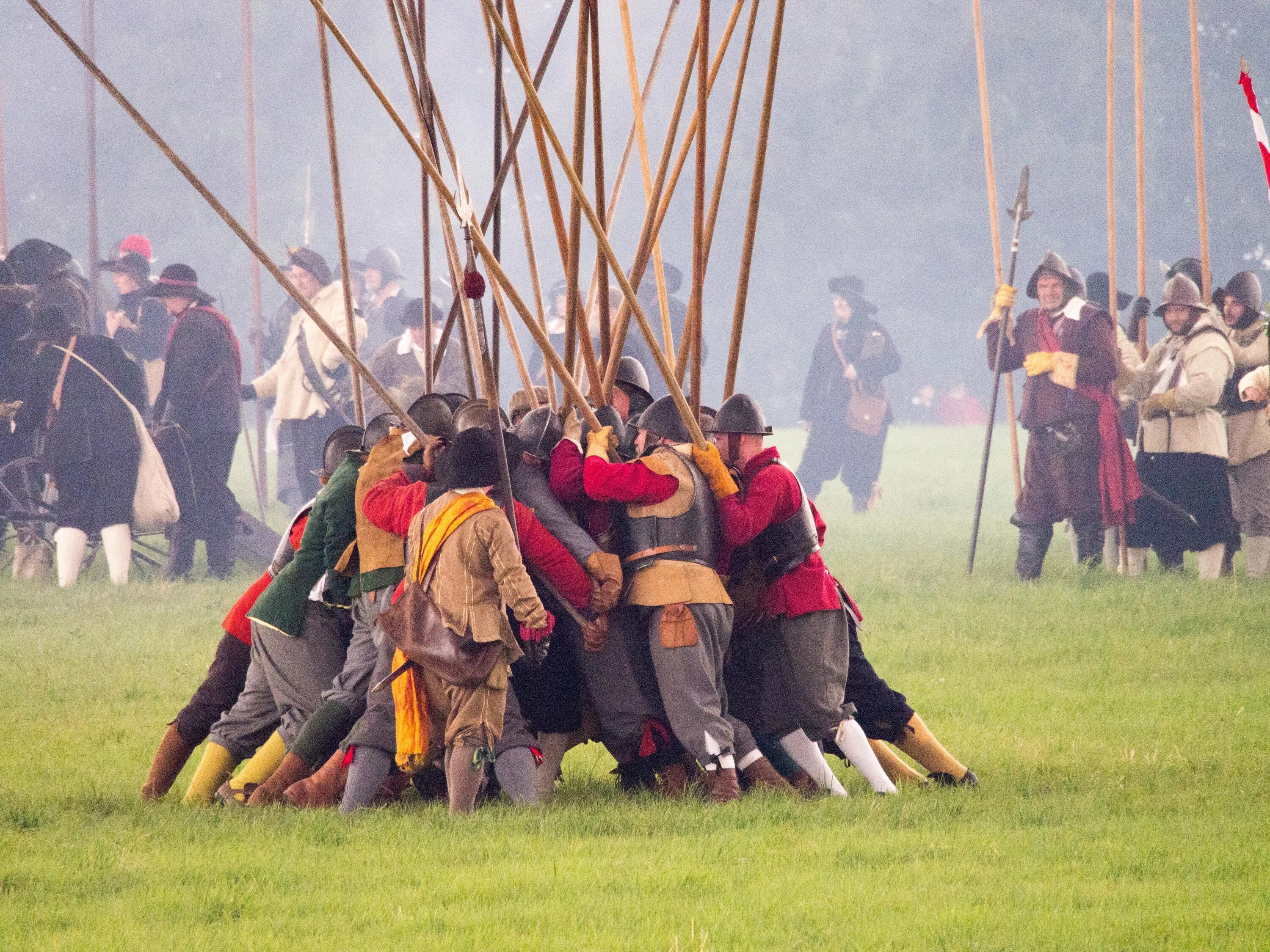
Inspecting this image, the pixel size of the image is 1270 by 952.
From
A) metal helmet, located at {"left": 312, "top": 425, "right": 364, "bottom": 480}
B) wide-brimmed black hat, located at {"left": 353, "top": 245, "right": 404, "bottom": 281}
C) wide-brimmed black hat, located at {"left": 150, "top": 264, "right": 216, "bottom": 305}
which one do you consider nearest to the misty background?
wide-brimmed black hat, located at {"left": 353, "top": 245, "right": 404, "bottom": 281}

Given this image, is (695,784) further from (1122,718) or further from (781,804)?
(1122,718)

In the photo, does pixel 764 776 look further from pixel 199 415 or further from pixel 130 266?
pixel 130 266

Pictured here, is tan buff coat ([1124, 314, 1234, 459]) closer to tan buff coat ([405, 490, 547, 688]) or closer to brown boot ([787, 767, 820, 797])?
brown boot ([787, 767, 820, 797])

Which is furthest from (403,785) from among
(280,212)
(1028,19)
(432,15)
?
(1028,19)

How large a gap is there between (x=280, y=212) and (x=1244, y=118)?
761 inches

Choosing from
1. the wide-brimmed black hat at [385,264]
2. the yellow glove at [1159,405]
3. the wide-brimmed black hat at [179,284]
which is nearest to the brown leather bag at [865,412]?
the wide-brimmed black hat at [385,264]

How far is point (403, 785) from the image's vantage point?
5516mm

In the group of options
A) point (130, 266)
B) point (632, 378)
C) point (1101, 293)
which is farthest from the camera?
point (130, 266)

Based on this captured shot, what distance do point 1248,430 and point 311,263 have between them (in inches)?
309

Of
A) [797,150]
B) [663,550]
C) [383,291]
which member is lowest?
[663,550]

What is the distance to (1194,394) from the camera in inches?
443

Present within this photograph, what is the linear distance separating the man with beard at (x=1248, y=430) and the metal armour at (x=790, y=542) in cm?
675

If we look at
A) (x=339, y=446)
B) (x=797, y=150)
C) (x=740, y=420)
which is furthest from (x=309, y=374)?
(x=797, y=150)

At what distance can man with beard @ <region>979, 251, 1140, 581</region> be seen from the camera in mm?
11664
